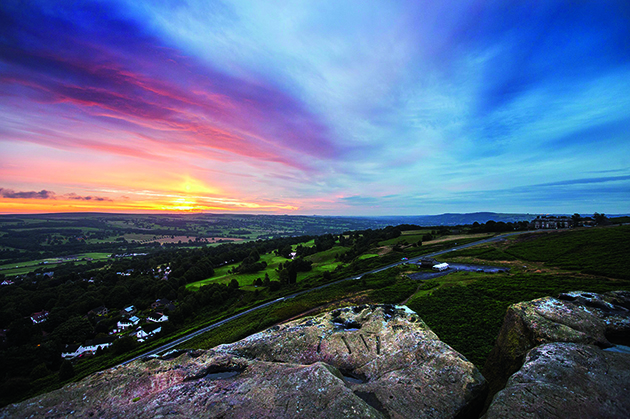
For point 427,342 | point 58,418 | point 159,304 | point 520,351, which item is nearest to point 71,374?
point 159,304

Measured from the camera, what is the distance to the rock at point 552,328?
346 inches

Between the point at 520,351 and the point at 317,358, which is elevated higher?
the point at 520,351

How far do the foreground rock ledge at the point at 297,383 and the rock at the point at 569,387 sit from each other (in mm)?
A: 1359

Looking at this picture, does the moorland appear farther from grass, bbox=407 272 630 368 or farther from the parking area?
the parking area

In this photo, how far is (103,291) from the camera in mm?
78062

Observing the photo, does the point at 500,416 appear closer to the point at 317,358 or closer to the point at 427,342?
the point at 427,342

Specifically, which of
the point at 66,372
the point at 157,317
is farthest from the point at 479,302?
the point at 157,317

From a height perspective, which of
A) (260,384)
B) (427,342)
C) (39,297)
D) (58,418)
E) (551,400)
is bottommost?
(39,297)

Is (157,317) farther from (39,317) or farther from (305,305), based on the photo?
(305,305)

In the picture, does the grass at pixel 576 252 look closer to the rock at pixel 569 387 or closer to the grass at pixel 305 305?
the grass at pixel 305 305

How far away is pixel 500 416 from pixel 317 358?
695 cm

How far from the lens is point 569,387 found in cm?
613

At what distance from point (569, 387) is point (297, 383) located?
7.95 meters

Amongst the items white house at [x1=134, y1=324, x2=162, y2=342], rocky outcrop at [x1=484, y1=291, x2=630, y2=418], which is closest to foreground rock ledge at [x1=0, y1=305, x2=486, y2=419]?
rocky outcrop at [x1=484, y1=291, x2=630, y2=418]
